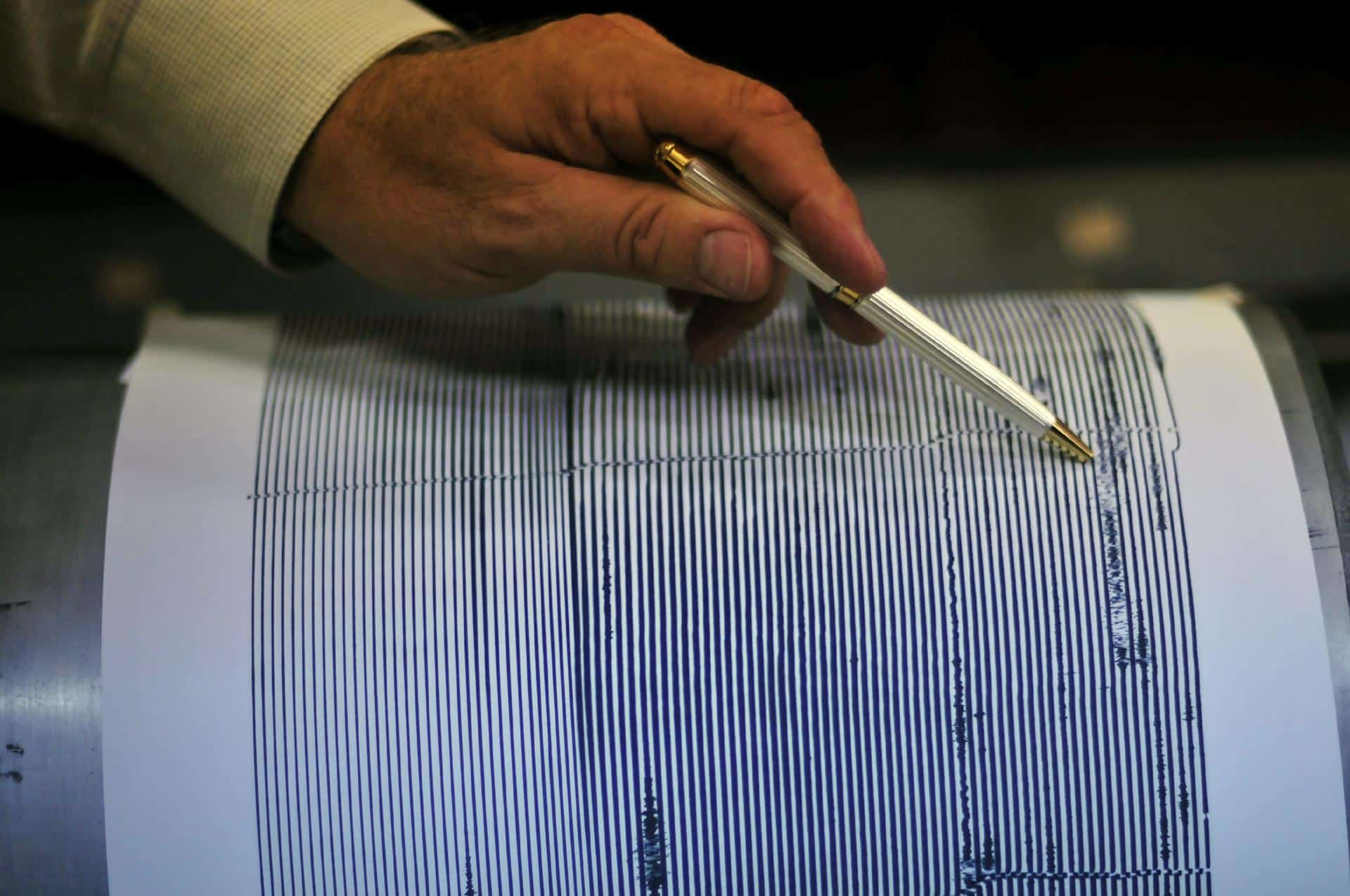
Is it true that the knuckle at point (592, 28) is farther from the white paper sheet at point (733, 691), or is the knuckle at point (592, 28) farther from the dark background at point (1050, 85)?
the dark background at point (1050, 85)

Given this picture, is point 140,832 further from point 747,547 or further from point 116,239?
point 116,239

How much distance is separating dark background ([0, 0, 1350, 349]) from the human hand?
17.4 inches

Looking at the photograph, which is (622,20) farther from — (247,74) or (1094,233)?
(1094,233)

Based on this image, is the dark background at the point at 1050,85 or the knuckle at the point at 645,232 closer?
the knuckle at the point at 645,232

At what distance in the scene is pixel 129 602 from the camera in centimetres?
72

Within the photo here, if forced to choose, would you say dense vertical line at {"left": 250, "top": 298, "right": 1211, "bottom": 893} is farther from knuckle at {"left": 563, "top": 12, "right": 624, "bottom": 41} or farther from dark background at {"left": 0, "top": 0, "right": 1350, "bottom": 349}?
dark background at {"left": 0, "top": 0, "right": 1350, "bottom": 349}

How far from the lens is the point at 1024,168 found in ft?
4.51

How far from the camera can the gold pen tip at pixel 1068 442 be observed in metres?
0.75

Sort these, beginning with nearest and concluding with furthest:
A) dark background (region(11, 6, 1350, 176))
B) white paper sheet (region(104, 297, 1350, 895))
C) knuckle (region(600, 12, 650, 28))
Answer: white paper sheet (region(104, 297, 1350, 895)), knuckle (region(600, 12, 650, 28)), dark background (region(11, 6, 1350, 176))

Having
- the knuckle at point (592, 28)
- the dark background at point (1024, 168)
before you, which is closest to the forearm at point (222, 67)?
the knuckle at point (592, 28)

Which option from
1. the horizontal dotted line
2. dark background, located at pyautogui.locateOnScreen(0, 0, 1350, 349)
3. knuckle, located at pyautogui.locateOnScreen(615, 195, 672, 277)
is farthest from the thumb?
dark background, located at pyautogui.locateOnScreen(0, 0, 1350, 349)

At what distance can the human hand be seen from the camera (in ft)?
2.45

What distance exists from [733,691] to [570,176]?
0.35 metres

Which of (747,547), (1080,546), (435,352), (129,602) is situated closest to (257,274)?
(435,352)
